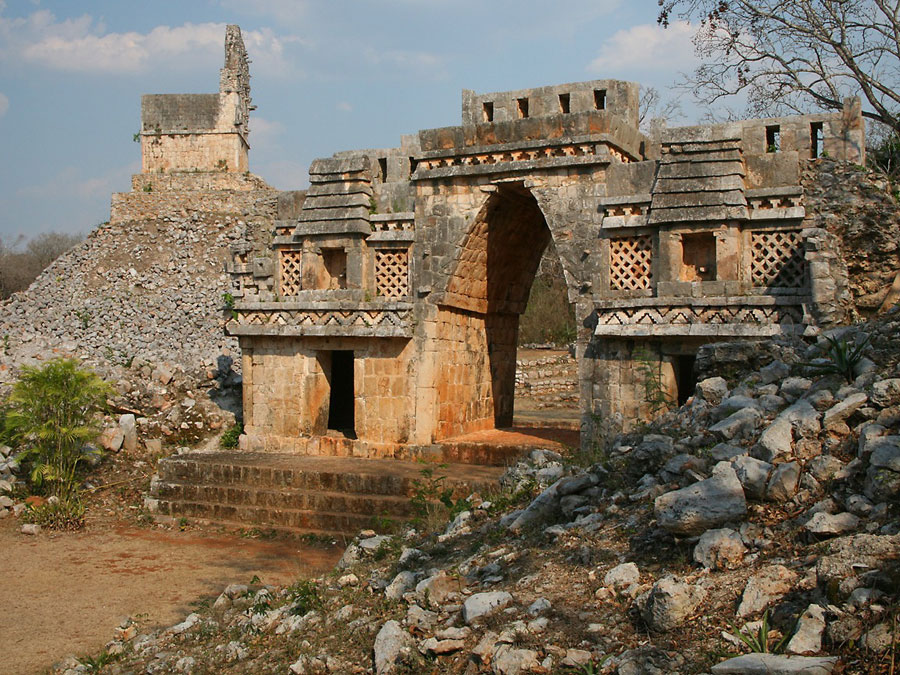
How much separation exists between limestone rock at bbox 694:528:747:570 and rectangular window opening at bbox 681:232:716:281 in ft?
21.7

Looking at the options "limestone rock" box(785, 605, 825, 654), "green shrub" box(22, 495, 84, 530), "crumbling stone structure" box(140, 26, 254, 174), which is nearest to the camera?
"limestone rock" box(785, 605, 825, 654)

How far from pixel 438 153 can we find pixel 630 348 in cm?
397

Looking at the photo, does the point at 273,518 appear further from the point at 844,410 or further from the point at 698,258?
the point at 844,410

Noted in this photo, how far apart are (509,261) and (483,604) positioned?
9.25m

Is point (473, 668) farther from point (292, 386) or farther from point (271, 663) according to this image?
point (292, 386)

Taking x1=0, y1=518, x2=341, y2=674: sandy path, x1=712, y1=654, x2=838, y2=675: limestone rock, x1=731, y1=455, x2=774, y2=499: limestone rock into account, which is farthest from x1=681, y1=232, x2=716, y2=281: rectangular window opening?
x1=712, y1=654, x2=838, y2=675: limestone rock

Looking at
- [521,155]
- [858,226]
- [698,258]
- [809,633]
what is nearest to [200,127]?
[521,155]

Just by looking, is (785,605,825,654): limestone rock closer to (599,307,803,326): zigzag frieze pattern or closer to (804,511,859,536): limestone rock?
(804,511,859,536): limestone rock

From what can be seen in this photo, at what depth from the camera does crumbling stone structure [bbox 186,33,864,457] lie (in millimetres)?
9969

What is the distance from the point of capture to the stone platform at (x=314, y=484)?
33.1 feet

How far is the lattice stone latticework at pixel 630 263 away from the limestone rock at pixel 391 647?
6.98 meters

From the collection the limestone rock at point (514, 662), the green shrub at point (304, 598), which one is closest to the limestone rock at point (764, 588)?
the limestone rock at point (514, 662)

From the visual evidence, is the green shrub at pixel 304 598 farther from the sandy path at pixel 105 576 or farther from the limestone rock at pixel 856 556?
the limestone rock at pixel 856 556

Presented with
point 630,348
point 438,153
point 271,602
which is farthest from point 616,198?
point 271,602
